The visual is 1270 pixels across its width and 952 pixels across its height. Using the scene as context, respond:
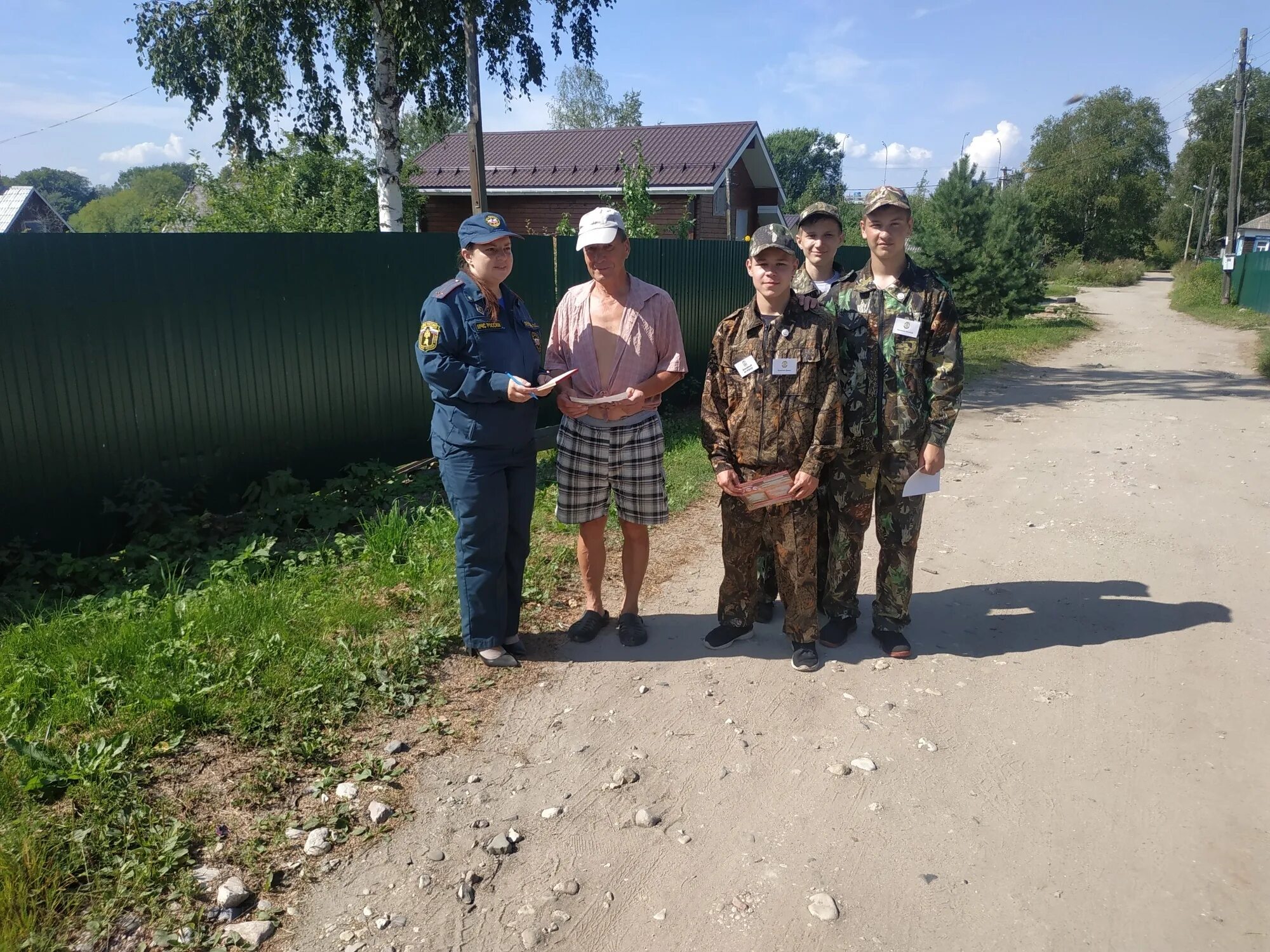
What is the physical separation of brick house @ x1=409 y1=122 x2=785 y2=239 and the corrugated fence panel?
13.8 m

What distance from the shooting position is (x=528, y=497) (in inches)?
157

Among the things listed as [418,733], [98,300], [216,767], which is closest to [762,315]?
[418,733]

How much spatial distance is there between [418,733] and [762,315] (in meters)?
2.20

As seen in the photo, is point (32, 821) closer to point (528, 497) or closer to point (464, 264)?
point (528, 497)

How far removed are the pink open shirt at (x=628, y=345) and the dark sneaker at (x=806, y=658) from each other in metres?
1.29

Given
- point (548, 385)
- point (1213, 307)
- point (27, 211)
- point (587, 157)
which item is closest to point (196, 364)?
point (548, 385)

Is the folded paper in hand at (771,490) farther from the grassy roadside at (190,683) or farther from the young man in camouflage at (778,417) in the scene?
→ the grassy roadside at (190,683)

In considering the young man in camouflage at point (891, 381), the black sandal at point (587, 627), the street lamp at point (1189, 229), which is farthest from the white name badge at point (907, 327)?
the street lamp at point (1189, 229)

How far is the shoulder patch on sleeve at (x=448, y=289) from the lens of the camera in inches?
146

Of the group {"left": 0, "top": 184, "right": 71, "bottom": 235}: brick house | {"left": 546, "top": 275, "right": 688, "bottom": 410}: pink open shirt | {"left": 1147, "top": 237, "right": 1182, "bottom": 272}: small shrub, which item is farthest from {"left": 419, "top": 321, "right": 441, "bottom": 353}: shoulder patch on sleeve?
{"left": 1147, "top": 237, "right": 1182, "bottom": 272}: small shrub

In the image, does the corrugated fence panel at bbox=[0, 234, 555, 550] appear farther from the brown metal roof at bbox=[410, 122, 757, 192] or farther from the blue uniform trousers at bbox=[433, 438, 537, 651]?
the brown metal roof at bbox=[410, 122, 757, 192]

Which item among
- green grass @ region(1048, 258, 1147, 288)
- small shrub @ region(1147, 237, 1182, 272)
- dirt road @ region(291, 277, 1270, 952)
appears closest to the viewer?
dirt road @ region(291, 277, 1270, 952)

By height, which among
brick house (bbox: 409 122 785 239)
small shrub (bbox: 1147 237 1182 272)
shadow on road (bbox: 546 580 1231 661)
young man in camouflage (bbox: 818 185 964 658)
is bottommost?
shadow on road (bbox: 546 580 1231 661)

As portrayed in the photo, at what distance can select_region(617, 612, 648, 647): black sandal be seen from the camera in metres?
4.27
